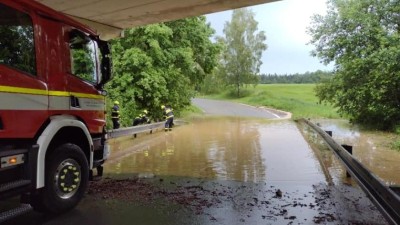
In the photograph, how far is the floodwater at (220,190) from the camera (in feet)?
18.7

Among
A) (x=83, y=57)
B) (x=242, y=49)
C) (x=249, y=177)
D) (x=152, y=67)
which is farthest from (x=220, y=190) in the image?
(x=242, y=49)

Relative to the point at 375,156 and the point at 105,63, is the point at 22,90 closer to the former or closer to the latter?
the point at 105,63

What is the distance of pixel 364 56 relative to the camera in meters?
20.2

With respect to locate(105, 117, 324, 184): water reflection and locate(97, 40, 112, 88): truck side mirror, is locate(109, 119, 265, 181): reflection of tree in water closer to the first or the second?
locate(105, 117, 324, 184): water reflection

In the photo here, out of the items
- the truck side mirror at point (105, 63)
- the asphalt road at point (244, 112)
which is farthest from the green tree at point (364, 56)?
the truck side mirror at point (105, 63)

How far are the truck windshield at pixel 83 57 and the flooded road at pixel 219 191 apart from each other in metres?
1.97

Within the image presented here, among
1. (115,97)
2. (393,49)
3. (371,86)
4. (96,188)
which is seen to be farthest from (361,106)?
(96,188)

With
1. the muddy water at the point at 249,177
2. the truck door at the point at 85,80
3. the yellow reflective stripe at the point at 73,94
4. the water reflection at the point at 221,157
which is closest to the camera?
the yellow reflective stripe at the point at 73,94

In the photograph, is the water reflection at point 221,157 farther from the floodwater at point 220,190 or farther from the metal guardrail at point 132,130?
the metal guardrail at point 132,130

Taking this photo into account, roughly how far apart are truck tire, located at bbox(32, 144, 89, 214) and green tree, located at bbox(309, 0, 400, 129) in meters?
14.9

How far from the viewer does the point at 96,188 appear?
7.43 m

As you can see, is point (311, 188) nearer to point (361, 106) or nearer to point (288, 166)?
point (288, 166)

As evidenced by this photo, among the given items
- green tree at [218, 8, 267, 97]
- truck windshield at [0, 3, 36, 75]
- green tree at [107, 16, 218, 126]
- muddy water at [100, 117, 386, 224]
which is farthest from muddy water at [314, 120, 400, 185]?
green tree at [218, 8, 267, 97]

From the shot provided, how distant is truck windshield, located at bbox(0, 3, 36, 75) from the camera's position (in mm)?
4988
